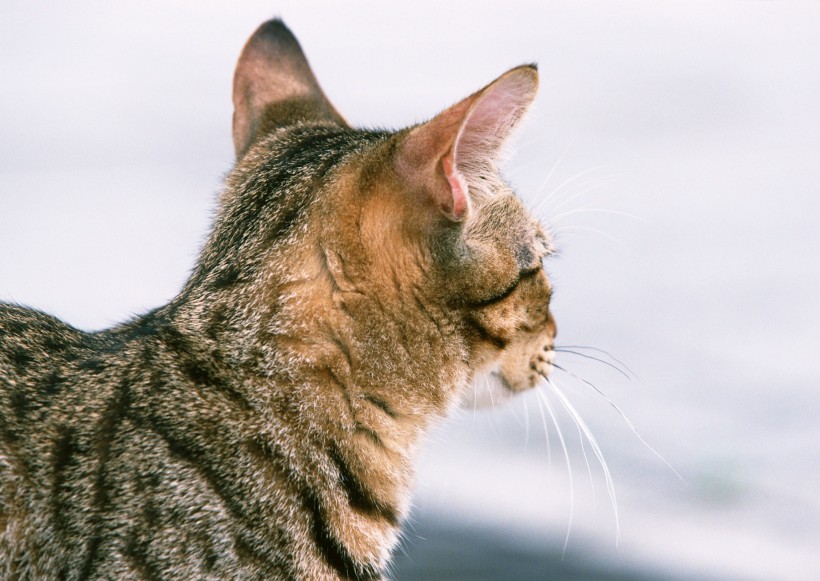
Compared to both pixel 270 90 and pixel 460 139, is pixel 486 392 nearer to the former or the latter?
pixel 460 139

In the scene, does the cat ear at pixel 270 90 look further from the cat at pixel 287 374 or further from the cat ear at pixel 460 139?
the cat ear at pixel 460 139

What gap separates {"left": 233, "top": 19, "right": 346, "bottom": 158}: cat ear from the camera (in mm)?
3402

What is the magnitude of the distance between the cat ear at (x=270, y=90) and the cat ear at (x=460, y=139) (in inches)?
36.4

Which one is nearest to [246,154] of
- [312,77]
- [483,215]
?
[312,77]

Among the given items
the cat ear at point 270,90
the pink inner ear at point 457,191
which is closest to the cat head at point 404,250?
the pink inner ear at point 457,191

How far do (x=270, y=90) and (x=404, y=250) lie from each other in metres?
1.10

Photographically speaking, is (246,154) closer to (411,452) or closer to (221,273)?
(221,273)

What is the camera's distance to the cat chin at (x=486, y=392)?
9.61 ft

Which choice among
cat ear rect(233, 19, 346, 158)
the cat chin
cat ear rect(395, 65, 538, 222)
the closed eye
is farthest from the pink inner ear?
cat ear rect(233, 19, 346, 158)

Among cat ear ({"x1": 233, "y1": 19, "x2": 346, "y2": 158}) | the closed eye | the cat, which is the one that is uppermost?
cat ear ({"x1": 233, "y1": 19, "x2": 346, "y2": 158})

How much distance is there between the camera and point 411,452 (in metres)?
2.83

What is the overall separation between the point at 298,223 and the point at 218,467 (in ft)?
→ 2.21

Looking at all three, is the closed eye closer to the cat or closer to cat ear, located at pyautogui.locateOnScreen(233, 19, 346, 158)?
the cat

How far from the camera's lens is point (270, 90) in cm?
346
